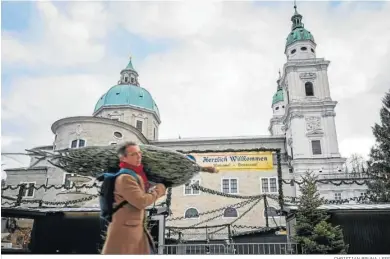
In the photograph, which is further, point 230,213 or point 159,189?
point 230,213

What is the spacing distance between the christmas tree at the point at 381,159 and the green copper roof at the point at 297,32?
18.3 metres

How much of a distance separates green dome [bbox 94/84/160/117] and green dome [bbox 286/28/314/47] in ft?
56.8

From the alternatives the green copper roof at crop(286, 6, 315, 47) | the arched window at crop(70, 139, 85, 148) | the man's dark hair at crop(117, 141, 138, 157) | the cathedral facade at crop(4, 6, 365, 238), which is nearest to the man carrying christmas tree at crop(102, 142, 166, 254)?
the man's dark hair at crop(117, 141, 138, 157)

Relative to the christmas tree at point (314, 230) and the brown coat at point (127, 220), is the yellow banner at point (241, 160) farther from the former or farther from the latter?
the brown coat at point (127, 220)

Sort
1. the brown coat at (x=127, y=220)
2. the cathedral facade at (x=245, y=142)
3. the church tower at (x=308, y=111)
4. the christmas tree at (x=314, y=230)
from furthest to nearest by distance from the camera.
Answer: the church tower at (x=308, y=111) < the cathedral facade at (x=245, y=142) < the christmas tree at (x=314, y=230) < the brown coat at (x=127, y=220)

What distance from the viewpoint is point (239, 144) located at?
37.8m

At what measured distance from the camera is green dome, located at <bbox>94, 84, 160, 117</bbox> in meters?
41.3

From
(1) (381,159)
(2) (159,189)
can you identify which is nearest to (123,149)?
(2) (159,189)

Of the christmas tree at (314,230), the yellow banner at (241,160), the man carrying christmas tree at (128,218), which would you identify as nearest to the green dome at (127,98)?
the yellow banner at (241,160)

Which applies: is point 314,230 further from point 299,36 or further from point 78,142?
point 299,36

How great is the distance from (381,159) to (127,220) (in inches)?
649

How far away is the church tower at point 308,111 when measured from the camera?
33594 mm

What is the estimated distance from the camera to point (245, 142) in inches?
1492
